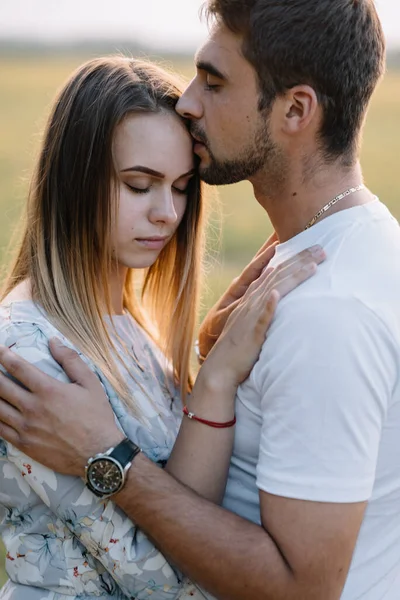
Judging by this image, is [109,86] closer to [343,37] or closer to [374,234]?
[343,37]

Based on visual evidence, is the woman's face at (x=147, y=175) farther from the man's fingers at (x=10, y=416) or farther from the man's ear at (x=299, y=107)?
the man's fingers at (x=10, y=416)

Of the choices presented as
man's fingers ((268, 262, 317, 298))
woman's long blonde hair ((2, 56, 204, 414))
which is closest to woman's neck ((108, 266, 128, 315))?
woman's long blonde hair ((2, 56, 204, 414))

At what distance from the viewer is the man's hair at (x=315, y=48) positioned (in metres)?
2.63

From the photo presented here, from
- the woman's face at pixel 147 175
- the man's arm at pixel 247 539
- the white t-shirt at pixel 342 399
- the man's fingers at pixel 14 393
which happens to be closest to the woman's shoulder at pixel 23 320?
the man's fingers at pixel 14 393

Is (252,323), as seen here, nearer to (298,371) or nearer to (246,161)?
(298,371)

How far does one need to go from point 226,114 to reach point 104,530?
1.16 m

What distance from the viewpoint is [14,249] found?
10.0 feet

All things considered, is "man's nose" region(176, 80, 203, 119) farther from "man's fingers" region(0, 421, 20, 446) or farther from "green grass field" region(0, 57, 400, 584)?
"green grass field" region(0, 57, 400, 584)

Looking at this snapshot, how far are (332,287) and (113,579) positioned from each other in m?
0.96

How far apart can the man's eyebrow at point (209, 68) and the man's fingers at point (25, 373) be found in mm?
946

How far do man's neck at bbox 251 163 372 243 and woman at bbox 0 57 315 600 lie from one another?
25 centimetres

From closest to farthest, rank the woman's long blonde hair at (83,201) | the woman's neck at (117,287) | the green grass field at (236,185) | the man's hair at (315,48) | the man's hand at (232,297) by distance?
the man's hair at (315,48) < the woman's long blonde hair at (83,201) < the woman's neck at (117,287) < the man's hand at (232,297) < the green grass field at (236,185)

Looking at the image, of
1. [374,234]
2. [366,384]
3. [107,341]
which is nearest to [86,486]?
[107,341]

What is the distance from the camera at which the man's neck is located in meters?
2.67
